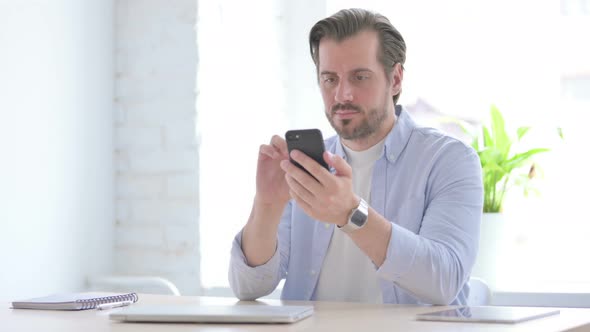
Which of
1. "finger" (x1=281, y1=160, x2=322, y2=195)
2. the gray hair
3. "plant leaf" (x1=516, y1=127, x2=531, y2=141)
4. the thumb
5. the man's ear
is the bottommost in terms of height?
"finger" (x1=281, y1=160, x2=322, y2=195)

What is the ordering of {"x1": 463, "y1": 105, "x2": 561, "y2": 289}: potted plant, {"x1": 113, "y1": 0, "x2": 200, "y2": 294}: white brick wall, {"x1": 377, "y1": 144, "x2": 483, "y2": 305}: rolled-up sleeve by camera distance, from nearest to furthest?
{"x1": 377, "y1": 144, "x2": 483, "y2": 305}: rolled-up sleeve < {"x1": 463, "y1": 105, "x2": 561, "y2": 289}: potted plant < {"x1": 113, "y1": 0, "x2": 200, "y2": 294}: white brick wall

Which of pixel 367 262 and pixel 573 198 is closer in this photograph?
pixel 367 262

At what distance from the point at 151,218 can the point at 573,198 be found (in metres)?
1.29

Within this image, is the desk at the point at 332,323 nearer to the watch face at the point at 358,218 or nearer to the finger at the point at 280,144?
the watch face at the point at 358,218

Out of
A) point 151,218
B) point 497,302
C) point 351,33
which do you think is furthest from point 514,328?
point 151,218

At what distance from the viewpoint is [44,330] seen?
1275 mm

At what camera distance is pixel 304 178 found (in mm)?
1517

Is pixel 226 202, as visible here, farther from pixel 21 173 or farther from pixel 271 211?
pixel 271 211

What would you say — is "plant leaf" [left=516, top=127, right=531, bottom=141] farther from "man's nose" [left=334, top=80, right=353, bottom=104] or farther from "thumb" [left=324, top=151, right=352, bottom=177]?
"thumb" [left=324, top=151, right=352, bottom=177]

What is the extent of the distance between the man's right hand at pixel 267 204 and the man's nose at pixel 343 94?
0.29 meters

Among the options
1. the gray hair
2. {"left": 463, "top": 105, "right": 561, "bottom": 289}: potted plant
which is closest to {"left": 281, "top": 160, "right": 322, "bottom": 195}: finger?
the gray hair

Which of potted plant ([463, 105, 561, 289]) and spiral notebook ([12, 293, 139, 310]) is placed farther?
potted plant ([463, 105, 561, 289])

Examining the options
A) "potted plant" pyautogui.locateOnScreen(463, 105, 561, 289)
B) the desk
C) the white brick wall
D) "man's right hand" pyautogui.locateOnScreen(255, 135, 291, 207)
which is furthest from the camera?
the white brick wall

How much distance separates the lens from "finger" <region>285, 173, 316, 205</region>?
1.53 m
